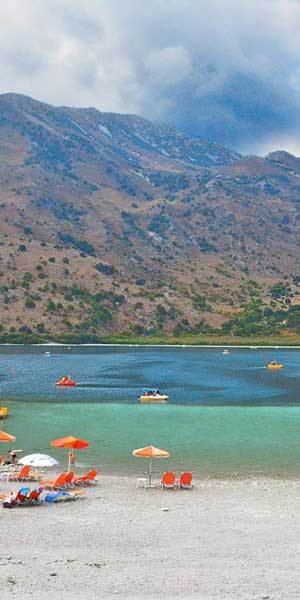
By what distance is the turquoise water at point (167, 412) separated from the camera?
139 feet

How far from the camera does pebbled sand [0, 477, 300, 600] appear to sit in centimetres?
1838

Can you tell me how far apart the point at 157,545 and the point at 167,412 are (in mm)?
43240

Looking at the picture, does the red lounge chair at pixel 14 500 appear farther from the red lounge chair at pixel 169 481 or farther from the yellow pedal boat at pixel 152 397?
the yellow pedal boat at pixel 152 397

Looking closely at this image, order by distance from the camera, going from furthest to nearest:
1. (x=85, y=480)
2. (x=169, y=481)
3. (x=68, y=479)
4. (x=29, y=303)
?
1. (x=29, y=303)
2. (x=85, y=480)
3. (x=169, y=481)
4. (x=68, y=479)

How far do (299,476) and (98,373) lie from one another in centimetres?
7268

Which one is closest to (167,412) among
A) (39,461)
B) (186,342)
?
(39,461)

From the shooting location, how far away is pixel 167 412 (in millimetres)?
66188

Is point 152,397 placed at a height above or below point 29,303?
below

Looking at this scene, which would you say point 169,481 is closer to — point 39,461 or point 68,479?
point 68,479

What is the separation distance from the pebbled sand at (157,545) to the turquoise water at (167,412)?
718 cm

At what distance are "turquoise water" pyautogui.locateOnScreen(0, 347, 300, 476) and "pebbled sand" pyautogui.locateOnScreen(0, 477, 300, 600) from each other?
7181 millimetres

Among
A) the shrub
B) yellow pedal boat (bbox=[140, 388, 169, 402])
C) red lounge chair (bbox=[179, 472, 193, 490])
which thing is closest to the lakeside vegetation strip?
the shrub

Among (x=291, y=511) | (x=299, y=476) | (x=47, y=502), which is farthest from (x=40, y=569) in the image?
(x=299, y=476)

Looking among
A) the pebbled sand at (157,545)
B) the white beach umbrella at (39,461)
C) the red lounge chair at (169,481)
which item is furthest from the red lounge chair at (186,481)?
the white beach umbrella at (39,461)
